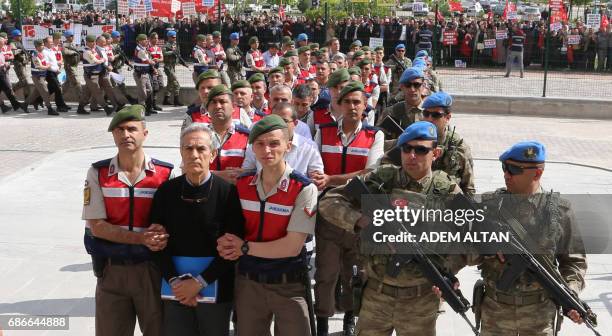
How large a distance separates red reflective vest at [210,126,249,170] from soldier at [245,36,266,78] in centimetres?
1045

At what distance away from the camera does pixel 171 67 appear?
56.2 feet

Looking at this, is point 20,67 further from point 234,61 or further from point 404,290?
point 404,290

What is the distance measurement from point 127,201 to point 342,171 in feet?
6.45


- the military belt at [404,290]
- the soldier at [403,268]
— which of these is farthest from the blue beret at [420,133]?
the military belt at [404,290]

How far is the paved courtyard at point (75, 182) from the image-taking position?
6.34m

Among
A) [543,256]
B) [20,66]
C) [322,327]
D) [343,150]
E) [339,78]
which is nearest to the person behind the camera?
[543,256]

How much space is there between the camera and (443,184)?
13.8 ft

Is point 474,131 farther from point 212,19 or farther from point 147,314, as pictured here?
point 147,314

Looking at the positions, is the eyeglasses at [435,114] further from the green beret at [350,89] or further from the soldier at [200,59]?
the soldier at [200,59]

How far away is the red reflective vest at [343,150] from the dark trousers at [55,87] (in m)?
11.6

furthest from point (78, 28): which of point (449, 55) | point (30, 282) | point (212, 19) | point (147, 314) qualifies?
point (147, 314)

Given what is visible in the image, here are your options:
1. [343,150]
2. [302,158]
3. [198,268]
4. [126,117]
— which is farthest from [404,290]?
[126,117]

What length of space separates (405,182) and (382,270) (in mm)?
533

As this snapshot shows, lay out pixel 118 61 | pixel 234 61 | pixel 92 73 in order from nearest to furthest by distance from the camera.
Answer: pixel 92 73
pixel 118 61
pixel 234 61
